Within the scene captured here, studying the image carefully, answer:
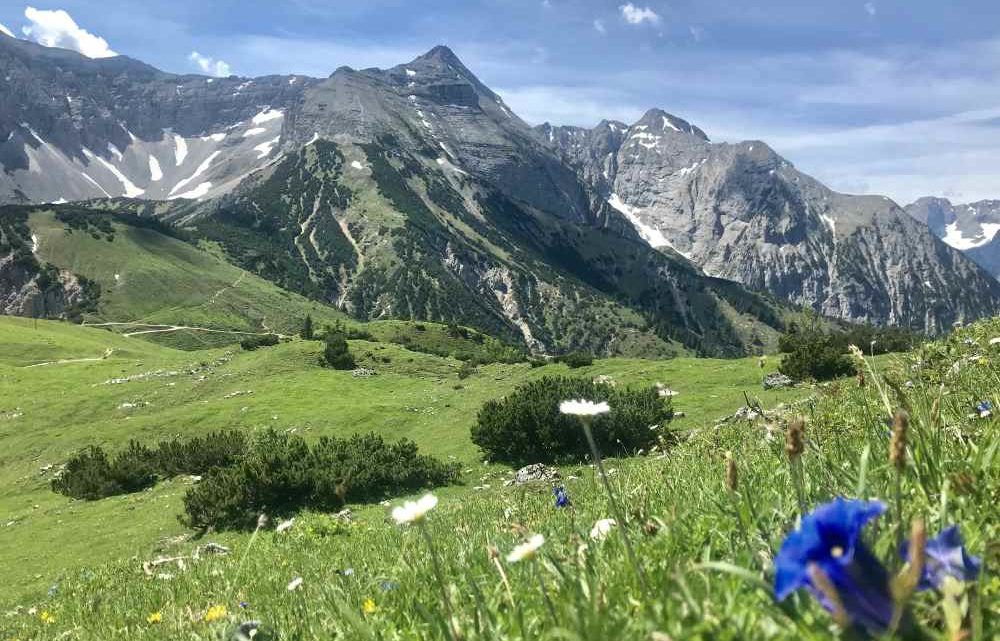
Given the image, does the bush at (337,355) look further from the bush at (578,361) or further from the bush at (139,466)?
the bush at (139,466)

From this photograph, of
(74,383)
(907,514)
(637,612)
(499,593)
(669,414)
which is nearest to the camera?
(637,612)

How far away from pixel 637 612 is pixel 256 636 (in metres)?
2.42

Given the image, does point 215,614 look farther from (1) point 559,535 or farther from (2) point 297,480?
(2) point 297,480

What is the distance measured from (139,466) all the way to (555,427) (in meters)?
17.0

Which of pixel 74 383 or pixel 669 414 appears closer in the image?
pixel 669 414

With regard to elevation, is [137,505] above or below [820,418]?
below

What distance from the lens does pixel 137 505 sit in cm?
2397

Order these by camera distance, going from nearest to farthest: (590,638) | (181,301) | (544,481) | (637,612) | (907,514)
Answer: (590,638)
(637,612)
(907,514)
(544,481)
(181,301)

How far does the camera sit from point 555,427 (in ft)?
69.7

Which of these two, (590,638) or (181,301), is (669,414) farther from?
(181,301)

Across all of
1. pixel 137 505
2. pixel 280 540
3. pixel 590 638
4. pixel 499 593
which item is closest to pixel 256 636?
pixel 499 593

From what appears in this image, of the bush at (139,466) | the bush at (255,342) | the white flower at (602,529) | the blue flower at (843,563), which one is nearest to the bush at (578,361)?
the bush at (139,466)

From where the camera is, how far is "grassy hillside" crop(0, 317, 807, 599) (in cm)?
2095

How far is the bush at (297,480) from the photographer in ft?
62.0
